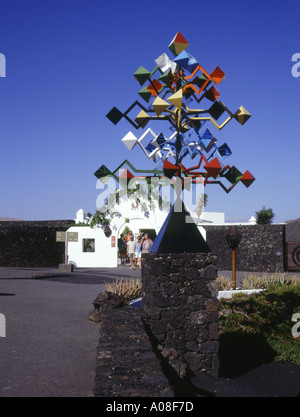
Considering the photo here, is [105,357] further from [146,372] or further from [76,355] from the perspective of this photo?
[76,355]

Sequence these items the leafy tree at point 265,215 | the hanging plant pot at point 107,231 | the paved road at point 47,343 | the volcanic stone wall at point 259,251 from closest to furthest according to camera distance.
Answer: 1. the paved road at point 47,343
2. the volcanic stone wall at point 259,251
3. the hanging plant pot at point 107,231
4. the leafy tree at point 265,215

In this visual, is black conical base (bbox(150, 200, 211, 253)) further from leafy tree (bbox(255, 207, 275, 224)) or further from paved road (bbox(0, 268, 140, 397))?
leafy tree (bbox(255, 207, 275, 224))

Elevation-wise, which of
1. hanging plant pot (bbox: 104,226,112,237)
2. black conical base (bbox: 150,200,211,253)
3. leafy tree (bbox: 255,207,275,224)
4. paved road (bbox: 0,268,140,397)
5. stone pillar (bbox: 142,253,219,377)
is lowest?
paved road (bbox: 0,268,140,397)

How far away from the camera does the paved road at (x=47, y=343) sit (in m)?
5.10

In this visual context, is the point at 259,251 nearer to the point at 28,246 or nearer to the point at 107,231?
the point at 107,231

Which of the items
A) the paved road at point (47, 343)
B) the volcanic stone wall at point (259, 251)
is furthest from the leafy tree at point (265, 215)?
the paved road at point (47, 343)

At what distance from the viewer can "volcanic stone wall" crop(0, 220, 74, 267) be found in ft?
79.4

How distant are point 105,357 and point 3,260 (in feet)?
68.9

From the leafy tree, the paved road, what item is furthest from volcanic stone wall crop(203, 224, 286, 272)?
the leafy tree

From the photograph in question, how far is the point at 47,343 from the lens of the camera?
6.98 m

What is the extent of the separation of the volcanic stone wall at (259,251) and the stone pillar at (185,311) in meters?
14.9

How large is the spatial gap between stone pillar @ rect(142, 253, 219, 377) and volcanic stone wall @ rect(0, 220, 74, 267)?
19237mm

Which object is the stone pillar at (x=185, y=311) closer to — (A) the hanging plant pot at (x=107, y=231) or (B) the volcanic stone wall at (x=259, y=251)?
(B) the volcanic stone wall at (x=259, y=251)
